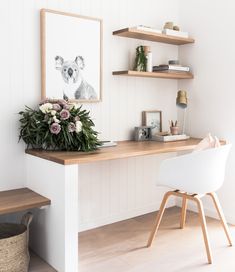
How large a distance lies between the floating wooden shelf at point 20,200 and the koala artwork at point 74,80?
30.5 inches

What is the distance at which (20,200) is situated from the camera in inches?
84.0

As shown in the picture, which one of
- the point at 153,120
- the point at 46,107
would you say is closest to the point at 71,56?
the point at 46,107

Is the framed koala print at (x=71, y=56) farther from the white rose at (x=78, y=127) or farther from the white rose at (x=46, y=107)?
the white rose at (x=78, y=127)

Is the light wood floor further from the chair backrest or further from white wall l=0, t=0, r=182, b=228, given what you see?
the chair backrest

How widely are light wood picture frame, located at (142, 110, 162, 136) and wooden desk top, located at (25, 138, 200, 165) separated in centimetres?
30

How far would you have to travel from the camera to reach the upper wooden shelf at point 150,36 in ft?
9.16

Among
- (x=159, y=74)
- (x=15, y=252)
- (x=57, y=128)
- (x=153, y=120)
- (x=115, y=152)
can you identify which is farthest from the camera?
(x=153, y=120)

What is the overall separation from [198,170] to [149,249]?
2.32ft

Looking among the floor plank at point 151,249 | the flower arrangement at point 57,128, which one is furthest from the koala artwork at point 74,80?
the floor plank at point 151,249

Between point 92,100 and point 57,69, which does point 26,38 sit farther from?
point 92,100

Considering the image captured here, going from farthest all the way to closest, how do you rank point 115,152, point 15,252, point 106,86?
point 106,86, point 115,152, point 15,252

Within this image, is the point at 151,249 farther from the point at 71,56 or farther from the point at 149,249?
the point at 71,56

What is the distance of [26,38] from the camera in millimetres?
2402

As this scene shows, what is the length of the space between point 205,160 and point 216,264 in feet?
2.30
